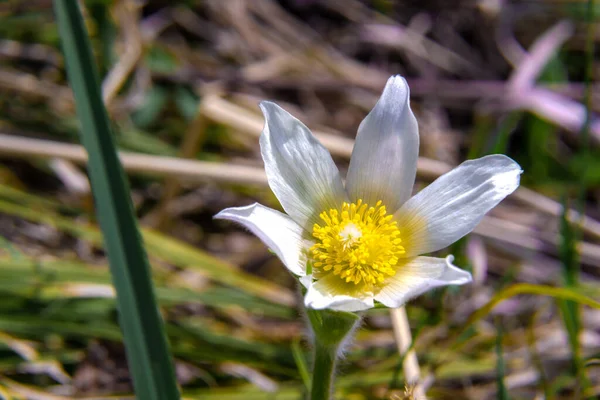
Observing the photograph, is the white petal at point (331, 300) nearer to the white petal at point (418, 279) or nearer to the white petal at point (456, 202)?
the white petal at point (418, 279)

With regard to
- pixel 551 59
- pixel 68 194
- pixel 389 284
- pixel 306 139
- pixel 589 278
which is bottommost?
pixel 389 284

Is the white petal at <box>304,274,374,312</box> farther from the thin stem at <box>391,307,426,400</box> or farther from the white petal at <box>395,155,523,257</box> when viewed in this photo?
the thin stem at <box>391,307,426,400</box>

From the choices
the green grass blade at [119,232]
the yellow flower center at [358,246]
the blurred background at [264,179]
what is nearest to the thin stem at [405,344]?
the blurred background at [264,179]

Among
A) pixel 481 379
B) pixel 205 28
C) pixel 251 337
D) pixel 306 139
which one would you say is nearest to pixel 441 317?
pixel 481 379

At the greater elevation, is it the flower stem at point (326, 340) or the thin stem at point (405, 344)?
the thin stem at point (405, 344)

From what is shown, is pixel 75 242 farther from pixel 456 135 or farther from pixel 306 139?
pixel 456 135

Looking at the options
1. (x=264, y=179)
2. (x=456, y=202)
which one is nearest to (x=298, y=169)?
(x=456, y=202)
